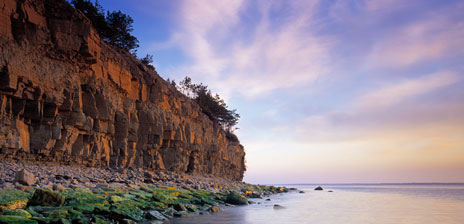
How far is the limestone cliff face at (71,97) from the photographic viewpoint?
39.0ft

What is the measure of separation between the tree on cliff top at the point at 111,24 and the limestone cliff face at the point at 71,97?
5535mm

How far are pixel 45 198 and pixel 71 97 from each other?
8380mm

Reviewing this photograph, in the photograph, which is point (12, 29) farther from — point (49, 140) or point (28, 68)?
point (49, 140)

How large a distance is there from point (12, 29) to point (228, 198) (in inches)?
474

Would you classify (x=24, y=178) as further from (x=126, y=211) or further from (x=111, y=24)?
(x=111, y=24)

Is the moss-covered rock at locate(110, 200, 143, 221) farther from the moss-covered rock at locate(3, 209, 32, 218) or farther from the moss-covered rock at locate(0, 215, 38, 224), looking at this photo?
the moss-covered rock at locate(0, 215, 38, 224)

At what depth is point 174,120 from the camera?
25.4 metres

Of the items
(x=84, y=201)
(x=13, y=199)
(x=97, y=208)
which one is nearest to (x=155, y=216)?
(x=97, y=208)

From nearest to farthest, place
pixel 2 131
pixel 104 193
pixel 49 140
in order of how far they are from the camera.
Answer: pixel 104 193, pixel 2 131, pixel 49 140

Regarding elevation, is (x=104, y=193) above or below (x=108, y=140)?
below

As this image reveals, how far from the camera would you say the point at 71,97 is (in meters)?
14.5

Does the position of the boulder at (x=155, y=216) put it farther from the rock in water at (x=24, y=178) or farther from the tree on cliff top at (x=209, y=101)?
the tree on cliff top at (x=209, y=101)

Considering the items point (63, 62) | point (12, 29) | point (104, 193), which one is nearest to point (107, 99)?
point (63, 62)

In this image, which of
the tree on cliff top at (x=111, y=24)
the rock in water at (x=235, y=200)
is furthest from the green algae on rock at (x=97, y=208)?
the tree on cliff top at (x=111, y=24)
